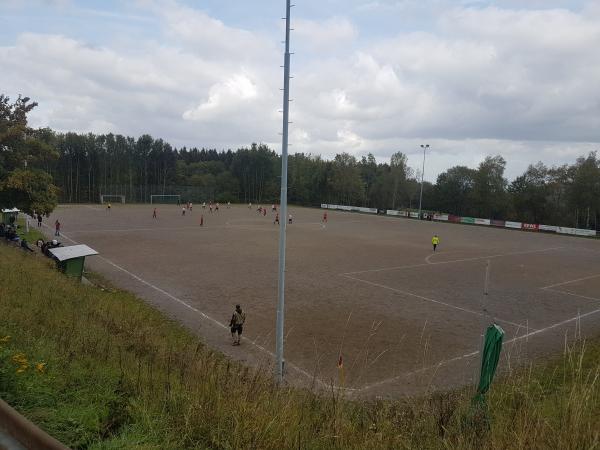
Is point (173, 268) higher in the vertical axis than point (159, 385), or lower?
lower

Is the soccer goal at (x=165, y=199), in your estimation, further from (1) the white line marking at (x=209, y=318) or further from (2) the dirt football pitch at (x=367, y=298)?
(1) the white line marking at (x=209, y=318)

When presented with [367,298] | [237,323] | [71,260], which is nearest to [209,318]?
[237,323]

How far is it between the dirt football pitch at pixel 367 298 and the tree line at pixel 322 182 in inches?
1683

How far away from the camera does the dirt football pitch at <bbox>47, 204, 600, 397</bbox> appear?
12.7m

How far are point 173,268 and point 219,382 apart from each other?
66.8 ft

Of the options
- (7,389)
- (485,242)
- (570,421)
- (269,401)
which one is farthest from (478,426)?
(485,242)

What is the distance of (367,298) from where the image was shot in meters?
19.9

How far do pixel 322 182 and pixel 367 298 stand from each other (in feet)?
307

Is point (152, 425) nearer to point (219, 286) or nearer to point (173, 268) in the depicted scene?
point (219, 286)

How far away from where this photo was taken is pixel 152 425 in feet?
14.3

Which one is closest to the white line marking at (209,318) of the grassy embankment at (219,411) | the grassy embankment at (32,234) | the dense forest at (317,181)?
the grassy embankment at (219,411)

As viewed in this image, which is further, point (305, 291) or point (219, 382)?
point (305, 291)

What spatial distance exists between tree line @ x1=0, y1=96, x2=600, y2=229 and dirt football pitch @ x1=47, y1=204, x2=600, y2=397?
42747 millimetres

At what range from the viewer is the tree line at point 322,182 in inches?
3086
